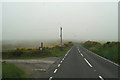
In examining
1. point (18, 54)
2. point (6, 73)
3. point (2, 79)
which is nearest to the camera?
point (2, 79)

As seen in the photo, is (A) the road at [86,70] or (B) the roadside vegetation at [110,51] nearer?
(A) the road at [86,70]

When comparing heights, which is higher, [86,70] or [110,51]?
[110,51]

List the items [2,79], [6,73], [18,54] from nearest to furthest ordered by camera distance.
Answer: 1. [2,79]
2. [6,73]
3. [18,54]

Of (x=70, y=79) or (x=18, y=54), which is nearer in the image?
(x=70, y=79)

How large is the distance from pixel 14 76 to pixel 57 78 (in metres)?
2.67

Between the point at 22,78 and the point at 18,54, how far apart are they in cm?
1414

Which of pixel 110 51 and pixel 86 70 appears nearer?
pixel 86 70

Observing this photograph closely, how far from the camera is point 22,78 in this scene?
791 centimetres

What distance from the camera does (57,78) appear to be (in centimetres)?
859

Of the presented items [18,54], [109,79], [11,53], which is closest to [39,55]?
[18,54]

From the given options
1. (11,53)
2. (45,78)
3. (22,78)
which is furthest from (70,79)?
(11,53)

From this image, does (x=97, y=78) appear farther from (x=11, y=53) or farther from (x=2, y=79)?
(x=11, y=53)

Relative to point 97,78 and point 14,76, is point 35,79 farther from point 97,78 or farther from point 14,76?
point 97,78

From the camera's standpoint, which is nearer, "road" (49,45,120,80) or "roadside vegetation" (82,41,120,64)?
"road" (49,45,120,80)
